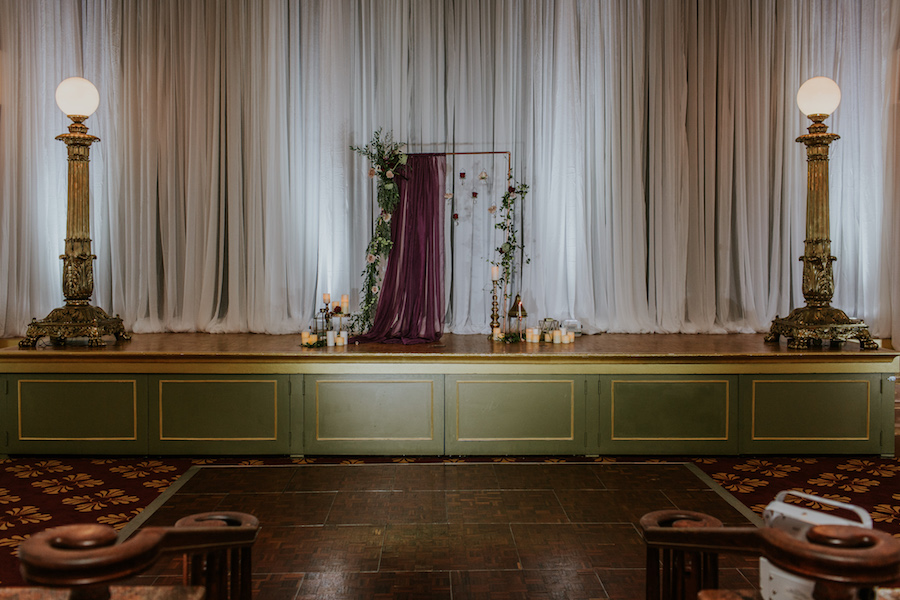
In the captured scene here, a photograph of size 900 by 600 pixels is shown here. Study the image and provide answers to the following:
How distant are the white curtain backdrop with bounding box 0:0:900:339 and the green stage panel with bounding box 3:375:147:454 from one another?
5.30ft

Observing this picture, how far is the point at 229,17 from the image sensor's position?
240 inches

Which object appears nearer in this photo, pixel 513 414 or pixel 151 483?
pixel 151 483

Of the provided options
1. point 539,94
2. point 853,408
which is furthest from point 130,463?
point 853,408

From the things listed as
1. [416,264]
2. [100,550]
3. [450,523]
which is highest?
[416,264]

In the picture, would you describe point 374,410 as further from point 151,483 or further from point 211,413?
point 151,483

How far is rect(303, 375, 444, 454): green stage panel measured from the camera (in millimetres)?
4504

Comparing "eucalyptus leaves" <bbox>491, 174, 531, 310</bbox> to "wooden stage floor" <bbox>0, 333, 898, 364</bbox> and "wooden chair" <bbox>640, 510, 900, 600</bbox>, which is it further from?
"wooden chair" <bbox>640, 510, 900, 600</bbox>

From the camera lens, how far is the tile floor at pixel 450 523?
9.17ft

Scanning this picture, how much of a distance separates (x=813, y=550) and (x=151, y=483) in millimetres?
3753

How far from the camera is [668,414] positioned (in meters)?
4.52

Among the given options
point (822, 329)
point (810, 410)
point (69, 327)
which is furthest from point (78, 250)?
point (822, 329)

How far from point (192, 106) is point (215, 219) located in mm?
1045

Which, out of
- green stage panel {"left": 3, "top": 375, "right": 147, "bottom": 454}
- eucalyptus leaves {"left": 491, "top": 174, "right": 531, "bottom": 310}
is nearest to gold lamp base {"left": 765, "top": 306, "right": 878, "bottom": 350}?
eucalyptus leaves {"left": 491, "top": 174, "right": 531, "bottom": 310}

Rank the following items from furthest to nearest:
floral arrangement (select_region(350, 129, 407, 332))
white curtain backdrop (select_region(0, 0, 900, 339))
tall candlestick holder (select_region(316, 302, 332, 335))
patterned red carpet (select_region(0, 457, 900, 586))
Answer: white curtain backdrop (select_region(0, 0, 900, 339)) < floral arrangement (select_region(350, 129, 407, 332)) < tall candlestick holder (select_region(316, 302, 332, 335)) < patterned red carpet (select_region(0, 457, 900, 586))
